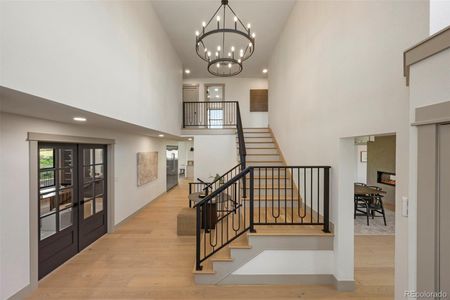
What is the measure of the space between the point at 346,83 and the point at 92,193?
4.90m

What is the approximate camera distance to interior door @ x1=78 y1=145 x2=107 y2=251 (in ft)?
12.7

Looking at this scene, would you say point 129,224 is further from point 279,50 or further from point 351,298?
point 279,50

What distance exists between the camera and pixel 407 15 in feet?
5.65

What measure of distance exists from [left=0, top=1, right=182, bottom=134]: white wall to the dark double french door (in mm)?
1369

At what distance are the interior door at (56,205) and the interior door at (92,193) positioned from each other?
157 millimetres

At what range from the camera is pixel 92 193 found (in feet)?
13.8

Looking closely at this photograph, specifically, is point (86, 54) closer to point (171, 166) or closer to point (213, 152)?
point (213, 152)

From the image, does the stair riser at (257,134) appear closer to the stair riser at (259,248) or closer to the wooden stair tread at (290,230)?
the wooden stair tread at (290,230)

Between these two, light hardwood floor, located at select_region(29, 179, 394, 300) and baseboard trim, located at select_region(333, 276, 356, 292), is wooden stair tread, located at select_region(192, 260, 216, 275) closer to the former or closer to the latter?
light hardwood floor, located at select_region(29, 179, 394, 300)

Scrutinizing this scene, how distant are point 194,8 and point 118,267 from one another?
5270 mm

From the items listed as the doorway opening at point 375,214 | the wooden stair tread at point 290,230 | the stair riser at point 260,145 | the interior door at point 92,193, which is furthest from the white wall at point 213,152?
the wooden stair tread at point 290,230

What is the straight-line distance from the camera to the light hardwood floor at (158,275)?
269 cm

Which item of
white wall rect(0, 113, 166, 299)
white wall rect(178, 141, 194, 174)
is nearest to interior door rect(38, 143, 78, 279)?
white wall rect(0, 113, 166, 299)

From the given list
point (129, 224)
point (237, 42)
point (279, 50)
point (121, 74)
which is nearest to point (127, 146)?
point (129, 224)
